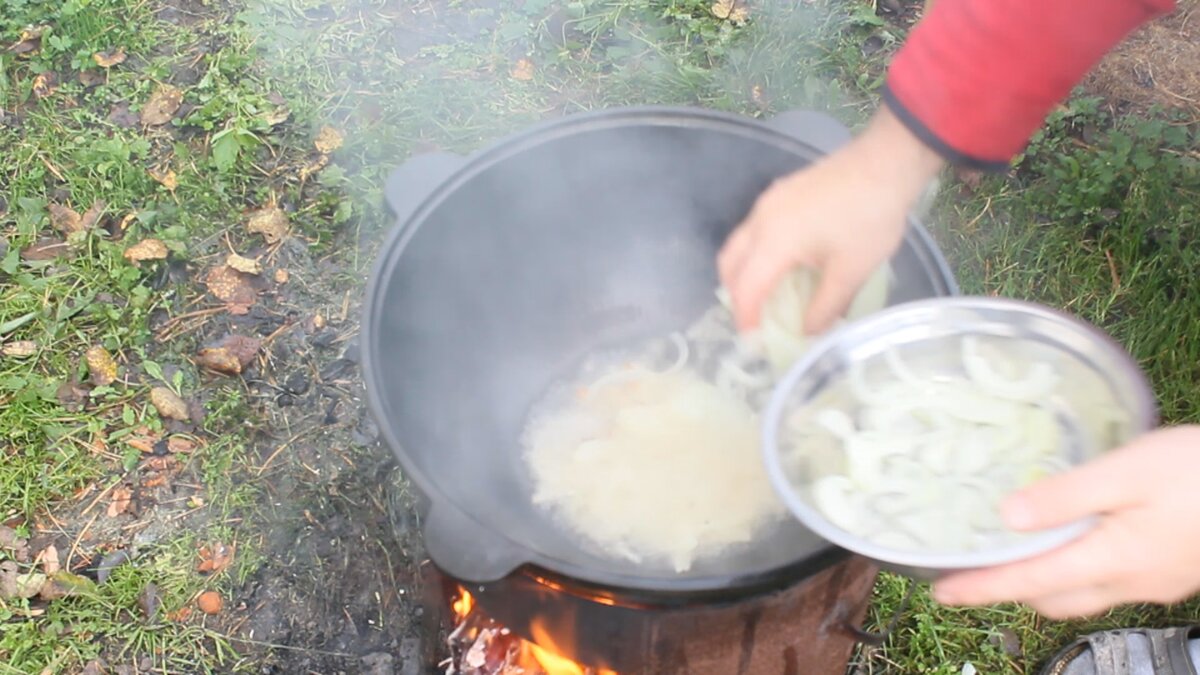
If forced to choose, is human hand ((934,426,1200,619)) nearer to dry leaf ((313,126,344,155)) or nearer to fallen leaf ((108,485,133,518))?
fallen leaf ((108,485,133,518))

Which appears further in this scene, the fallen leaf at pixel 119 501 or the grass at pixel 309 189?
the fallen leaf at pixel 119 501

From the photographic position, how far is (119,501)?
247 cm

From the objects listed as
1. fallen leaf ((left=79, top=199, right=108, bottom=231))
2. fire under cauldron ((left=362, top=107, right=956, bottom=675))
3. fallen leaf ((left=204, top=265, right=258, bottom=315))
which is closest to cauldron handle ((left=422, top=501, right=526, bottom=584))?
fire under cauldron ((left=362, top=107, right=956, bottom=675))

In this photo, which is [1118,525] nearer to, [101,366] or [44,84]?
[101,366]

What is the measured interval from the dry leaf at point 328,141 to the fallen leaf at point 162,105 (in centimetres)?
54

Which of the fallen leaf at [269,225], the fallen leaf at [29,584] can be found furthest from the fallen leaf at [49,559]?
the fallen leaf at [269,225]

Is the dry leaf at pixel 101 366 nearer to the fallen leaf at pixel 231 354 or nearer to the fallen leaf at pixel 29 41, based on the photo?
the fallen leaf at pixel 231 354

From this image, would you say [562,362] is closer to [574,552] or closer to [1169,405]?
[574,552]

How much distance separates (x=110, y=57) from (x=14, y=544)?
1.86 meters

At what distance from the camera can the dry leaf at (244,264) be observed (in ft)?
9.26

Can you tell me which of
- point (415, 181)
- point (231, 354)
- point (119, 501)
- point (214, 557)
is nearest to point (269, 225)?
point (231, 354)

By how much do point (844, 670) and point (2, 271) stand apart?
2.70 metres

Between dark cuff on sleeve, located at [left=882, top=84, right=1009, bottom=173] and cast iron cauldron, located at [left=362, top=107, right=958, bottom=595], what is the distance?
15cm

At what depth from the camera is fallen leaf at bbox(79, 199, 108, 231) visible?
9.83ft
